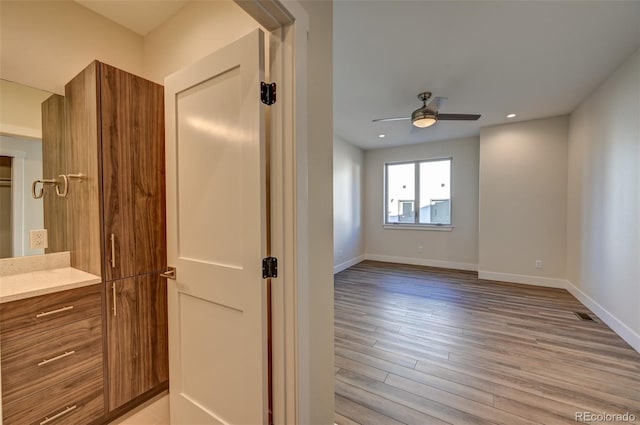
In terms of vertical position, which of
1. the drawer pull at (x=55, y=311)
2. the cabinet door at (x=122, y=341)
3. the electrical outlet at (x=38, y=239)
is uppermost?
the electrical outlet at (x=38, y=239)

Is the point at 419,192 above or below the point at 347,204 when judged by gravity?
above

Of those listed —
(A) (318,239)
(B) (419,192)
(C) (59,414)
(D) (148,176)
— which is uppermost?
(B) (419,192)

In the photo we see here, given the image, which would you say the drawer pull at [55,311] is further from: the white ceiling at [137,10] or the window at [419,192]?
the window at [419,192]

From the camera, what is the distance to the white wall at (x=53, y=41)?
61.9 inches

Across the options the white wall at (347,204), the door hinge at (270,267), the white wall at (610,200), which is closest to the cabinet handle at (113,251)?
the door hinge at (270,267)

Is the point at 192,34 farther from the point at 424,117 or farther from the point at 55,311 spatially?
the point at 424,117

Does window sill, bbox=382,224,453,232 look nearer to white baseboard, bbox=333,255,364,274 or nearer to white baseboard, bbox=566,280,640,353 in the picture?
white baseboard, bbox=333,255,364,274

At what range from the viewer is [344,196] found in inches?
211

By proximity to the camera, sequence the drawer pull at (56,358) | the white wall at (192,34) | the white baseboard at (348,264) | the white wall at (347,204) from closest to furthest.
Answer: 1. the drawer pull at (56,358)
2. the white wall at (192,34)
3. the white wall at (347,204)
4. the white baseboard at (348,264)

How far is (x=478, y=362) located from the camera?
216cm

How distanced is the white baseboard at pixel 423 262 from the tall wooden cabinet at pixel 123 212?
505 cm

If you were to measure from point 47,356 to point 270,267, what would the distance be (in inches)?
51.6

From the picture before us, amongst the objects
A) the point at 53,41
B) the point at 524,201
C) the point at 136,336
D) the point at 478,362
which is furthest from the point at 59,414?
the point at 524,201

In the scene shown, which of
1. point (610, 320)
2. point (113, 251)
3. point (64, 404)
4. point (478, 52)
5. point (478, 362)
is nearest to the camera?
point (64, 404)
